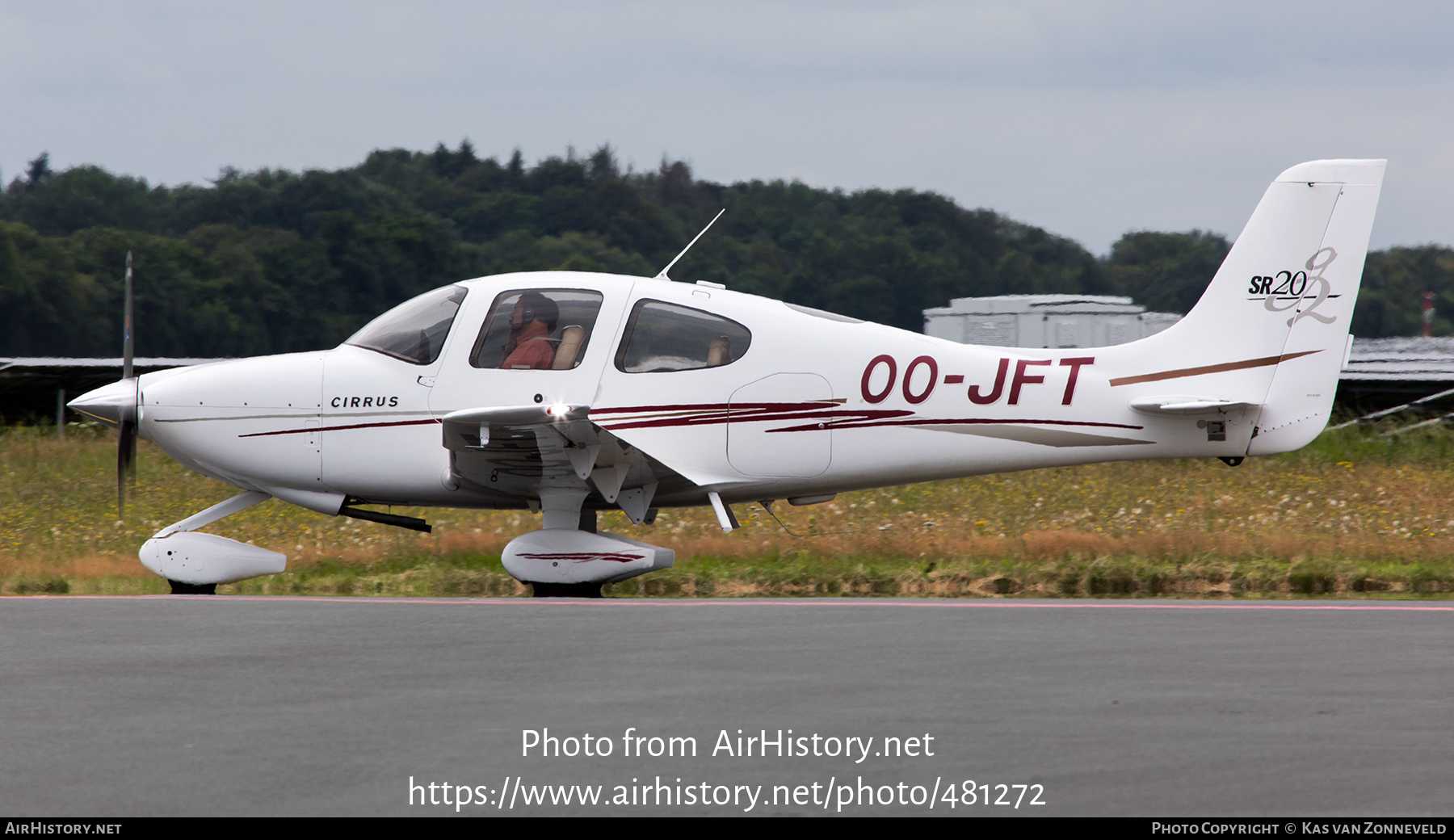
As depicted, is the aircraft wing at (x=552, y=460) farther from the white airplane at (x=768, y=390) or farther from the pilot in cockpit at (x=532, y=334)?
the pilot in cockpit at (x=532, y=334)

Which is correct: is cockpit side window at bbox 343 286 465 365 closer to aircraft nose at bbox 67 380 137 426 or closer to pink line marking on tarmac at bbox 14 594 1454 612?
aircraft nose at bbox 67 380 137 426

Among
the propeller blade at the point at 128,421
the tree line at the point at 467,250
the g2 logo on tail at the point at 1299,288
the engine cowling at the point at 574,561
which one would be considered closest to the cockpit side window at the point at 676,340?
the engine cowling at the point at 574,561

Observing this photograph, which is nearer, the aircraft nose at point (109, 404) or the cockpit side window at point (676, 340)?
the cockpit side window at point (676, 340)

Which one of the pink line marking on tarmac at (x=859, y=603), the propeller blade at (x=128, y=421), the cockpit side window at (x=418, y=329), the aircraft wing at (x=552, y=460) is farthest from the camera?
the propeller blade at (x=128, y=421)

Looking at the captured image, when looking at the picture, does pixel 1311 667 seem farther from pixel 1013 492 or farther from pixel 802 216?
pixel 802 216

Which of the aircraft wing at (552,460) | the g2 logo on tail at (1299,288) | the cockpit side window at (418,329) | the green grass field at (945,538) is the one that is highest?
the g2 logo on tail at (1299,288)

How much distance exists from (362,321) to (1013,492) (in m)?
29.8

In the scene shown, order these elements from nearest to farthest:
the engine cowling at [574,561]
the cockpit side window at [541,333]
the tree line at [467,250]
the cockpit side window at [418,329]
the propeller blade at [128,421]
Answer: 1. the engine cowling at [574,561]
2. the cockpit side window at [541,333]
3. the cockpit side window at [418,329]
4. the propeller blade at [128,421]
5. the tree line at [467,250]

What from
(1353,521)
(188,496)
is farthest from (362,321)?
(1353,521)

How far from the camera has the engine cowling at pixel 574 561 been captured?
934 cm

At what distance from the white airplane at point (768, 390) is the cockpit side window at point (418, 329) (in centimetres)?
1

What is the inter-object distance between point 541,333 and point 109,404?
9.52 feet

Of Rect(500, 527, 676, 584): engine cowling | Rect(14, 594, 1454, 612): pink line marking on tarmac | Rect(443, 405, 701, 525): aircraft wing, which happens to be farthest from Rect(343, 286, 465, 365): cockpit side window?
Rect(14, 594, 1454, 612): pink line marking on tarmac

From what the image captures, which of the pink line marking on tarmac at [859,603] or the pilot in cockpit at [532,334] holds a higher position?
the pilot in cockpit at [532,334]
